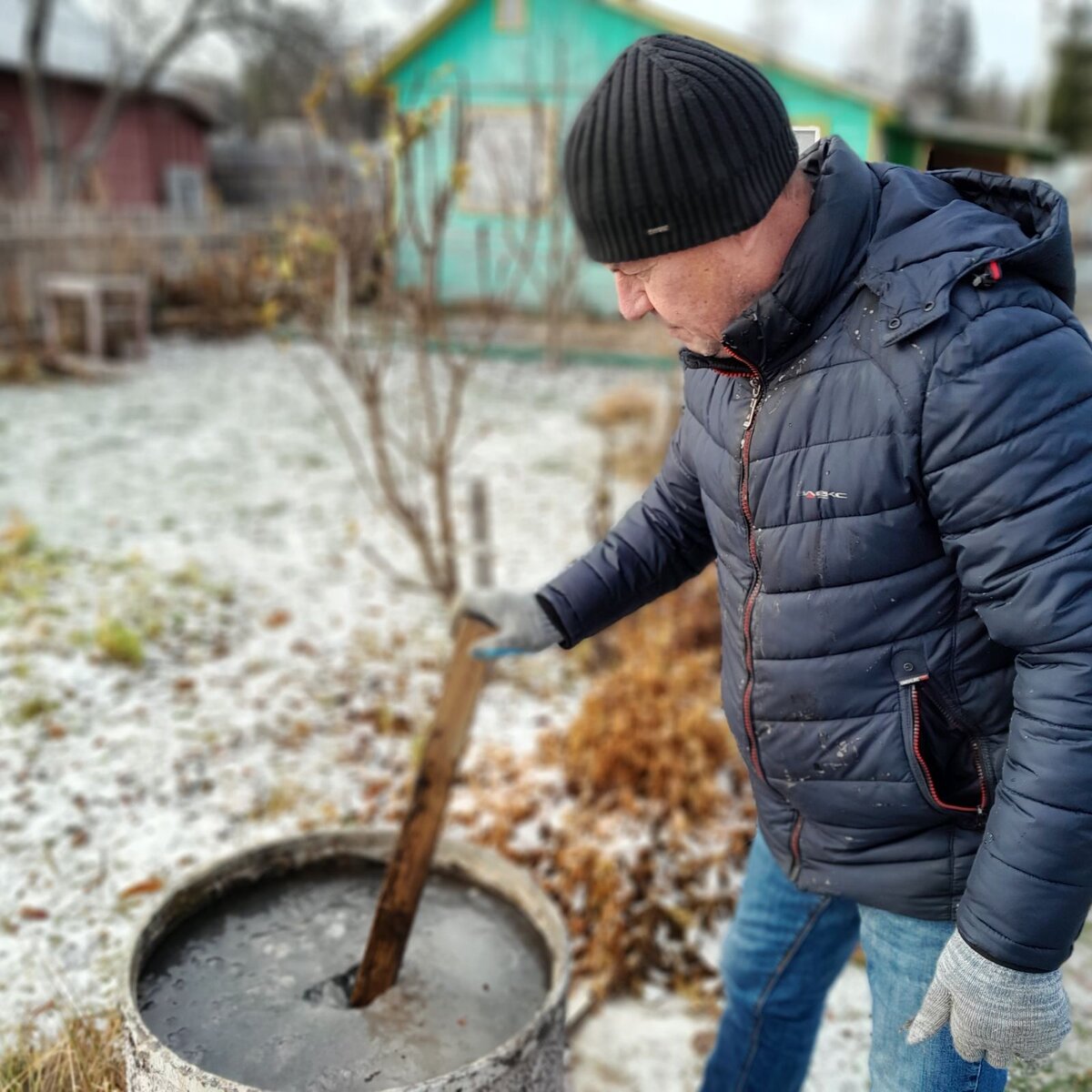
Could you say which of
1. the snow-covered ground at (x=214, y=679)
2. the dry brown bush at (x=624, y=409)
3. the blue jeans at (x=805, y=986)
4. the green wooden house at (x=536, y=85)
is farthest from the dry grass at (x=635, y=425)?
the blue jeans at (x=805, y=986)

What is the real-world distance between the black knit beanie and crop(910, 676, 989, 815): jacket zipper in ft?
2.10

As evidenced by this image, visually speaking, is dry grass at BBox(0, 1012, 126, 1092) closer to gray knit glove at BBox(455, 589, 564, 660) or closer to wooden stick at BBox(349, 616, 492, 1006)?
wooden stick at BBox(349, 616, 492, 1006)

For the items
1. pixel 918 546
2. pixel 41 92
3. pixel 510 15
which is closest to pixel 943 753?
pixel 918 546

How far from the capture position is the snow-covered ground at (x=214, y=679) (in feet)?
8.87

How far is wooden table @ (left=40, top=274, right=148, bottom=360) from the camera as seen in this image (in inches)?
395

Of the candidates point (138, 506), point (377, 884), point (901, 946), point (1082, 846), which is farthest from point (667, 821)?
point (138, 506)

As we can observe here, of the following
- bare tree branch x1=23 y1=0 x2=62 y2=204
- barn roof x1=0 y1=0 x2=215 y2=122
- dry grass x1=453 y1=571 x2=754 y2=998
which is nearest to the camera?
dry grass x1=453 y1=571 x2=754 y2=998

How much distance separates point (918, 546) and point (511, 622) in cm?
83

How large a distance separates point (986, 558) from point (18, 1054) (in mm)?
2031

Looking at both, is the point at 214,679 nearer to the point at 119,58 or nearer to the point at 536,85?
Result: the point at 536,85

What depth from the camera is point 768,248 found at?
135 cm

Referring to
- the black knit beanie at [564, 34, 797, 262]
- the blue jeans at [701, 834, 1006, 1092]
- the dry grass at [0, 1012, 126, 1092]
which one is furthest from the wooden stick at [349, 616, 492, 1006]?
the black knit beanie at [564, 34, 797, 262]

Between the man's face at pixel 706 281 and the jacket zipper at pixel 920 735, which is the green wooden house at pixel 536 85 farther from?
the jacket zipper at pixel 920 735

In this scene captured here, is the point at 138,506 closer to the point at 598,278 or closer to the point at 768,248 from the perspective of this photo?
the point at 768,248
